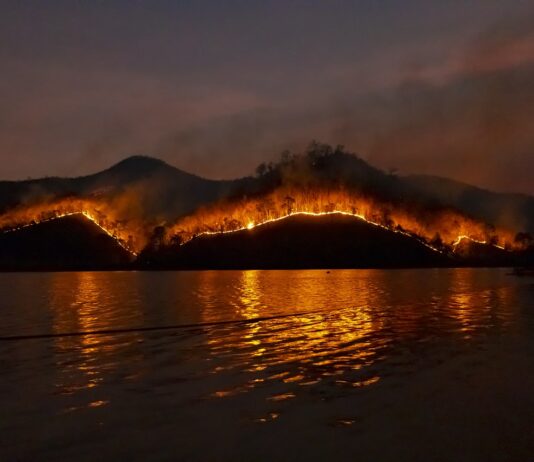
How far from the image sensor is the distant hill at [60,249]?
18100 centimetres

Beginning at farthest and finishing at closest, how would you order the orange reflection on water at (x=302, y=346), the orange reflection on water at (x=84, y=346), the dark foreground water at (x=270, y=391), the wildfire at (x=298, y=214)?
the wildfire at (x=298, y=214)
the orange reflection on water at (x=302, y=346)
the orange reflection on water at (x=84, y=346)
the dark foreground water at (x=270, y=391)

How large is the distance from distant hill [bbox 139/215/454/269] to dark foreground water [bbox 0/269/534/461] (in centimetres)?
14183

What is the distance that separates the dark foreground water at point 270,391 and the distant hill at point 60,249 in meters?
154

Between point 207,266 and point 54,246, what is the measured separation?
53743 millimetres

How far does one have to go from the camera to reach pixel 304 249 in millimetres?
176125

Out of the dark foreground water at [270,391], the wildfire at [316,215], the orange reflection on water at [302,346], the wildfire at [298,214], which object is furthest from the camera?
the wildfire at [316,215]

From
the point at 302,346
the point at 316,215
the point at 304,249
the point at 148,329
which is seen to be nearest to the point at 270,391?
the point at 302,346

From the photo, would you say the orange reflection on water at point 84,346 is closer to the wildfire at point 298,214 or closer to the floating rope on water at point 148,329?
the floating rope on water at point 148,329

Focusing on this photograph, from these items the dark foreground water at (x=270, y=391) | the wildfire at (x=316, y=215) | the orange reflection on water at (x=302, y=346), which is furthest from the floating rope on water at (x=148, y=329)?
the wildfire at (x=316, y=215)

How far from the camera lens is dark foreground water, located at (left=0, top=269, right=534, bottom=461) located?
Answer: 414 inches

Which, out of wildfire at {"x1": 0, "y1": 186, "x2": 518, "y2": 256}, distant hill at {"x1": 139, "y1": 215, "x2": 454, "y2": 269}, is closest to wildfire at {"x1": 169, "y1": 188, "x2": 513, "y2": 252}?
wildfire at {"x1": 0, "y1": 186, "x2": 518, "y2": 256}

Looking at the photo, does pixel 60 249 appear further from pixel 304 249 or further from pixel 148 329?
pixel 148 329

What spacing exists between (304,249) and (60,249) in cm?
7740

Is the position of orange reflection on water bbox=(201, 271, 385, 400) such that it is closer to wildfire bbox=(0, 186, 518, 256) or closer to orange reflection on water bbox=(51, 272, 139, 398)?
orange reflection on water bbox=(51, 272, 139, 398)
